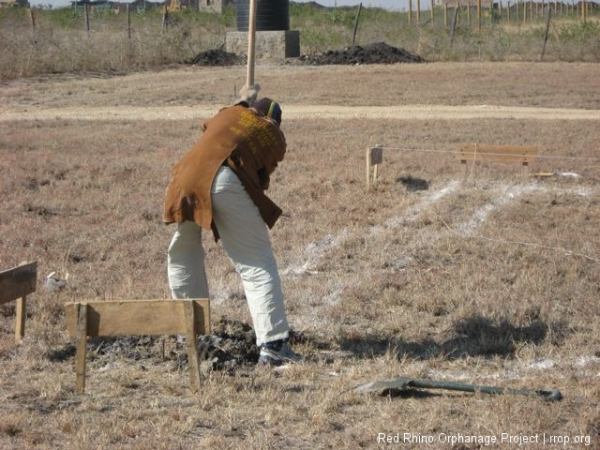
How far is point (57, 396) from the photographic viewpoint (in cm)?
543

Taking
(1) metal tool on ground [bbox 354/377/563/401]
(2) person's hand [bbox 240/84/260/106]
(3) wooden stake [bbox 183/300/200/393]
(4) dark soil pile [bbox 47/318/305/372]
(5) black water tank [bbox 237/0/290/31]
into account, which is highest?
(5) black water tank [bbox 237/0/290/31]

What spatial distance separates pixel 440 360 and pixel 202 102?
57.1 feet

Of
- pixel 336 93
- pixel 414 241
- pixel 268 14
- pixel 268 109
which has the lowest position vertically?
pixel 414 241

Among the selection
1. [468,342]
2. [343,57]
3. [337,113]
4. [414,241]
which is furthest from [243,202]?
[343,57]

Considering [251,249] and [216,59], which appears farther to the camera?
[216,59]

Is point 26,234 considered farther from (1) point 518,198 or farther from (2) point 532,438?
(2) point 532,438

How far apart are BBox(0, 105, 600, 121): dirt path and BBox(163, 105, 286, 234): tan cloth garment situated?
13.3 m

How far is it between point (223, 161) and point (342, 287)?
238 cm

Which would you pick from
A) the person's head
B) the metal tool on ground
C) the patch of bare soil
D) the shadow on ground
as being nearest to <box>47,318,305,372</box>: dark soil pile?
the shadow on ground

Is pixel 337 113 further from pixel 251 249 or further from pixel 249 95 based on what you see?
pixel 251 249

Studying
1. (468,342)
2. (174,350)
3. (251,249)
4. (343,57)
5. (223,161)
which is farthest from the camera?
(343,57)

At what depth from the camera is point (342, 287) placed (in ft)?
26.8

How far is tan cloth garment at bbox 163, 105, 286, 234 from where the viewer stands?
20.1 ft

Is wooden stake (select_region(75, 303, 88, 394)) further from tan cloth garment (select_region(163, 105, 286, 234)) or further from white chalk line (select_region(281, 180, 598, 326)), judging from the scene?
white chalk line (select_region(281, 180, 598, 326))
